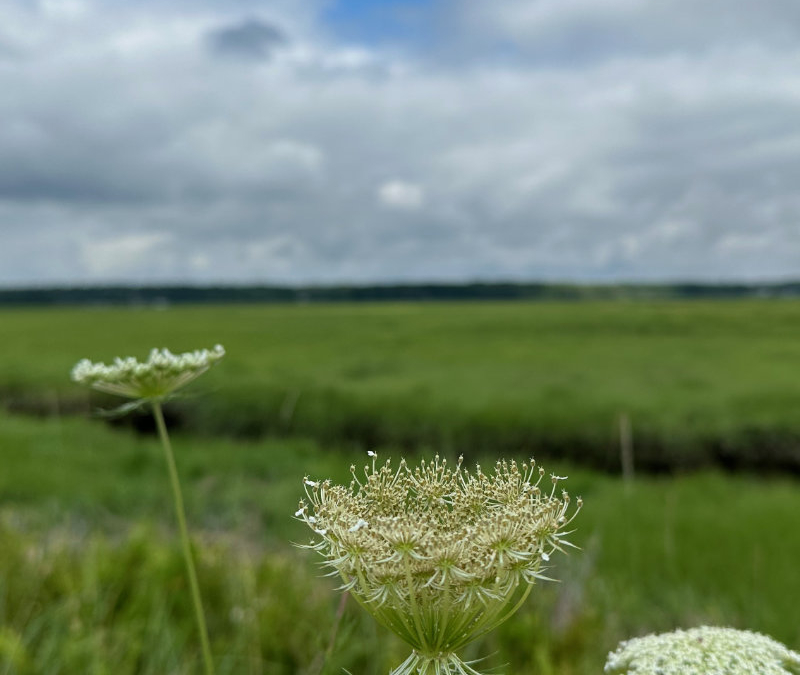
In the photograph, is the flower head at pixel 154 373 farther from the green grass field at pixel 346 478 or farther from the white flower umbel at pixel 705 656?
the white flower umbel at pixel 705 656

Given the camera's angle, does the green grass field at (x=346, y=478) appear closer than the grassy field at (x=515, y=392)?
Yes

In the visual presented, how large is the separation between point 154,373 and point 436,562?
98cm

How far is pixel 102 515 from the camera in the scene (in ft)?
40.6

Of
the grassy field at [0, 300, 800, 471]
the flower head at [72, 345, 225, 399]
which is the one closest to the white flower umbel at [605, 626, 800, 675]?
the flower head at [72, 345, 225, 399]

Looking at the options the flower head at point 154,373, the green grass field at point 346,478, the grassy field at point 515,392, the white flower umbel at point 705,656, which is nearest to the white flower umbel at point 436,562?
the green grass field at point 346,478

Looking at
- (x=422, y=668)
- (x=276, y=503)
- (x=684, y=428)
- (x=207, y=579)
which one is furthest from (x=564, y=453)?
(x=422, y=668)

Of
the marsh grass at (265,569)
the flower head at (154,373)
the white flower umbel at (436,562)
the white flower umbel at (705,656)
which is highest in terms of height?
the flower head at (154,373)

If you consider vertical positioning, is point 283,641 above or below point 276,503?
above

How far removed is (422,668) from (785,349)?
1170 inches

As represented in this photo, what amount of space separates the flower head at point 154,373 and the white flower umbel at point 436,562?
2.31ft

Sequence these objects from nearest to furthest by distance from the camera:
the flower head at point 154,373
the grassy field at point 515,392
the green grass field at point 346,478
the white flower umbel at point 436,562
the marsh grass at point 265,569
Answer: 1. the white flower umbel at point 436,562
2. the flower head at point 154,373
3. the marsh grass at point 265,569
4. the green grass field at point 346,478
5. the grassy field at point 515,392

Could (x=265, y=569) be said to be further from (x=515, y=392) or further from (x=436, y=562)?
(x=515, y=392)

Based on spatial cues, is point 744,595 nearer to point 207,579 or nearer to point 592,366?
point 207,579

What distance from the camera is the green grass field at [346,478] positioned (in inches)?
208
